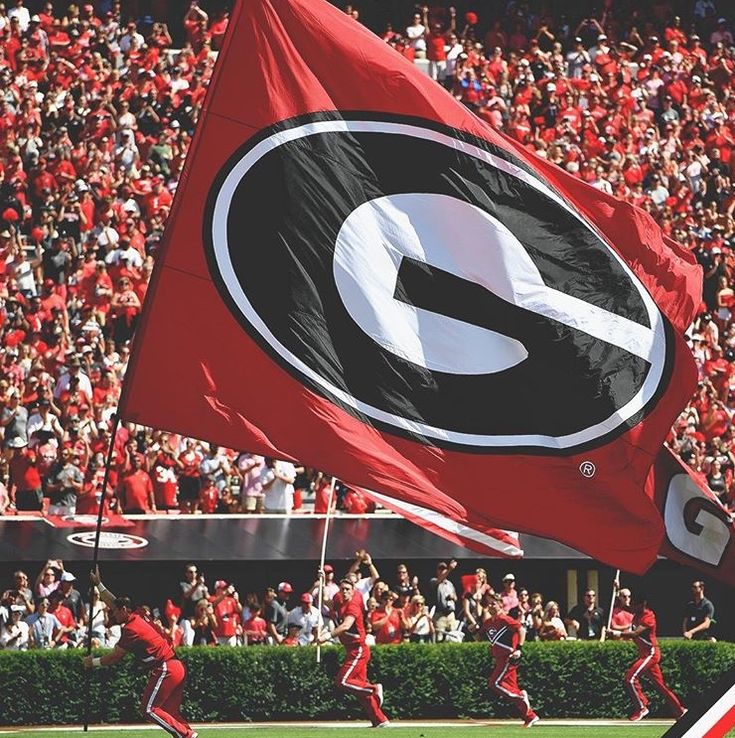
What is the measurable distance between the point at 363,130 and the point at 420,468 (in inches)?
85.6

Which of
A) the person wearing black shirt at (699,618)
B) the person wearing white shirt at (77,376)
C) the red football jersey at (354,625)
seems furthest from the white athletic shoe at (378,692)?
the person wearing white shirt at (77,376)

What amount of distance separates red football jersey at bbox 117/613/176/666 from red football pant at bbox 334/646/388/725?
11.6 ft

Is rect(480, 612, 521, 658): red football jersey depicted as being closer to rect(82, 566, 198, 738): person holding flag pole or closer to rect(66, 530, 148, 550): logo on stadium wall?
rect(82, 566, 198, 738): person holding flag pole

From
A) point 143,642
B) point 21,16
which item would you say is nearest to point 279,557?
point 143,642

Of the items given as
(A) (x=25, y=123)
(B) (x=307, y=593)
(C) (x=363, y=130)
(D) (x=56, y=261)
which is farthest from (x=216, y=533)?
(C) (x=363, y=130)

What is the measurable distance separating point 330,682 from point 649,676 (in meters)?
4.04

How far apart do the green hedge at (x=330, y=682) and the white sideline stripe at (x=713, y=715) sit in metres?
15.5

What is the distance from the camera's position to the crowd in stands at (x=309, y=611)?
21.5 metres

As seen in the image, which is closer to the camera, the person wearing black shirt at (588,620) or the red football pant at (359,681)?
the red football pant at (359,681)

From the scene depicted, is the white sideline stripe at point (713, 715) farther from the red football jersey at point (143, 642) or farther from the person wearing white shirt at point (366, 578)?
the person wearing white shirt at point (366, 578)

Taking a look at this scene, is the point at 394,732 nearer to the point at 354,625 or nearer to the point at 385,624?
the point at 354,625

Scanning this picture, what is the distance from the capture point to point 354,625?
2017 cm

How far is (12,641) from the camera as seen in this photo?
2097 centimetres

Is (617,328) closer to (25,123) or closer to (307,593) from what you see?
(307,593)
